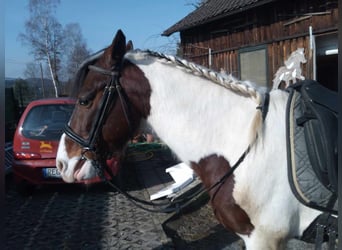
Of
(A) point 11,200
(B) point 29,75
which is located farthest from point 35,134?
(B) point 29,75

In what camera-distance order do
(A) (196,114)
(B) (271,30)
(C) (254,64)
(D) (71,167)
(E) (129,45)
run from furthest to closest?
1. (C) (254,64)
2. (B) (271,30)
3. (E) (129,45)
4. (D) (71,167)
5. (A) (196,114)

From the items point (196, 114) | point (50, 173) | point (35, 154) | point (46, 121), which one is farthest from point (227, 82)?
point (46, 121)

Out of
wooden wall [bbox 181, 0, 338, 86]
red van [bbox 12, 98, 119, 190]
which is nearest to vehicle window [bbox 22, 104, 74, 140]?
red van [bbox 12, 98, 119, 190]

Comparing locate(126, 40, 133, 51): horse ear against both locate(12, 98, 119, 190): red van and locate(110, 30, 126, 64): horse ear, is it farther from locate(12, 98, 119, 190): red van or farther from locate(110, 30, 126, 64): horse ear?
locate(12, 98, 119, 190): red van

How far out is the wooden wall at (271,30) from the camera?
19.8 feet

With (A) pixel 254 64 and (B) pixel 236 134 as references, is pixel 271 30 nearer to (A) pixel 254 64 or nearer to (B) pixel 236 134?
(A) pixel 254 64

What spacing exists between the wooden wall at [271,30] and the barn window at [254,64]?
5.2 inches

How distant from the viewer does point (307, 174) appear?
1.74 meters

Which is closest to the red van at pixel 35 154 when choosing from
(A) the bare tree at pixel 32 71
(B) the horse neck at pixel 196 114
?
(B) the horse neck at pixel 196 114

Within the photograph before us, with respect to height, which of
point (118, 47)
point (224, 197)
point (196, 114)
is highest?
point (118, 47)

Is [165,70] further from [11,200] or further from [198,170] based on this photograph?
[11,200]

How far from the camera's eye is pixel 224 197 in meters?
1.88

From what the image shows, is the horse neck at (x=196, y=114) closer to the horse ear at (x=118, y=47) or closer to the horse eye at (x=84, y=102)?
the horse ear at (x=118, y=47)

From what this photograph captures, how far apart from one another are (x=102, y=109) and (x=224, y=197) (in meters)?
0.86
